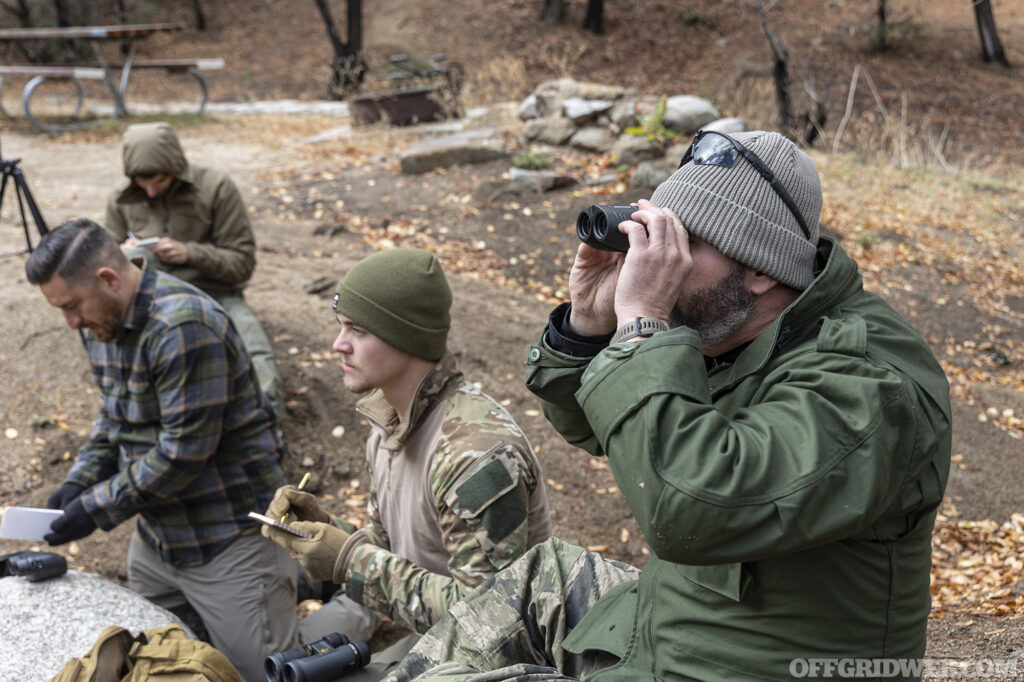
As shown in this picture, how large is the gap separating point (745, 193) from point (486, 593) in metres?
1.22

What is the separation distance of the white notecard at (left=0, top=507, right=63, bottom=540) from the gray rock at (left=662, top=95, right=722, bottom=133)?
781 cm

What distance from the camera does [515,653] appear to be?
7.25ft

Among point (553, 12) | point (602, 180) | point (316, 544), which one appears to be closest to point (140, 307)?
point (316, 544)

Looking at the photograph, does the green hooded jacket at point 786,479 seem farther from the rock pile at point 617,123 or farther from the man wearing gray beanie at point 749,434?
the rock pile at point 617,123

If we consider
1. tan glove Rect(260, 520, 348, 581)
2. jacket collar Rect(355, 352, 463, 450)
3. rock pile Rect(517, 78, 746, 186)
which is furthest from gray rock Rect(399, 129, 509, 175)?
tan glove Rect(260, 520, 348, 581)

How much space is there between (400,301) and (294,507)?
848 mm

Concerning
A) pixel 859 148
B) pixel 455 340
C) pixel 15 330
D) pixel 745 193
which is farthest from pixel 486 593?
pixel 859 148

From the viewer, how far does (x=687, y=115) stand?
9.65m

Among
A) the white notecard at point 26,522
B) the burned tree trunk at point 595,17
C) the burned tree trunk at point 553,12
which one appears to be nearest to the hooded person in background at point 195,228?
the white notecard at point 26,522

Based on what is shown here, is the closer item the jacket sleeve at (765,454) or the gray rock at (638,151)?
the jacket sleeve at (765,454)

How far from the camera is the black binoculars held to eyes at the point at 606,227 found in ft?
6.20

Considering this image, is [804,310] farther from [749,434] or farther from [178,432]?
[178,432]

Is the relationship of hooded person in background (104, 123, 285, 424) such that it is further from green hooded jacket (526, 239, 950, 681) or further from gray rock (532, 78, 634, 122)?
gray rock (532, 78, 634, 122)

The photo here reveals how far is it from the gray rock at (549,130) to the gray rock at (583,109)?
0.09m
